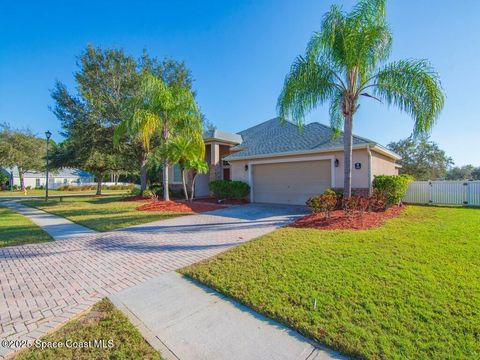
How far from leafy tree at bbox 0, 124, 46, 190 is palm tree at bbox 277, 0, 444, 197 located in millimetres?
43064

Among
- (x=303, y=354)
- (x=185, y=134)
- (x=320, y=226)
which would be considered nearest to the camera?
(x=303, y=354)

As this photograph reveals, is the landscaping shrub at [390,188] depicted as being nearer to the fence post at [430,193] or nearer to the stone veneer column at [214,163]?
the fence post at [430,193]

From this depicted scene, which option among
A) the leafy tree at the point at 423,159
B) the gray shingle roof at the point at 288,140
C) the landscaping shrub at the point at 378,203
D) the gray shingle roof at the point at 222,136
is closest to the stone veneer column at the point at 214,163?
the gray shingle roof at the point at 222,136

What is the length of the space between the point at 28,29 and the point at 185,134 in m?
7.90

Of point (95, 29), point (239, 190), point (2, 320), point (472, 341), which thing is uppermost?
point (95, 29)

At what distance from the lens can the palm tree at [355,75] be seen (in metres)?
7.93

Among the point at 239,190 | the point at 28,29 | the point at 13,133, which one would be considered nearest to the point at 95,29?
the point at 28,29

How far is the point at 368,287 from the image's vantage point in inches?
143

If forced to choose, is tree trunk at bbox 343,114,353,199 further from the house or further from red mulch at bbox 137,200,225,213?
red mulch at bbox 137,200,225,213

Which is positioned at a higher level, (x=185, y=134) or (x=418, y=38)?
(x=418, y=38)

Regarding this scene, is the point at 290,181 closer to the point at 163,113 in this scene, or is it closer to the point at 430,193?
the point at 430,193

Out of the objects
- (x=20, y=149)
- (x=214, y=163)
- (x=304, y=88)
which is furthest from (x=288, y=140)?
(x=20, y=149)

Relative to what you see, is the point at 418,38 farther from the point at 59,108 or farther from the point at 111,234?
the point at 59,108

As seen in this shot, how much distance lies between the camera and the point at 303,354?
2488 mm
